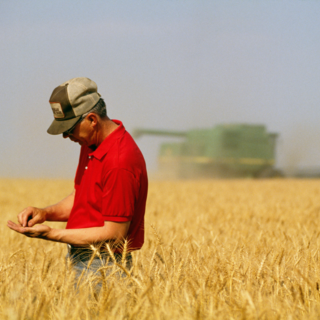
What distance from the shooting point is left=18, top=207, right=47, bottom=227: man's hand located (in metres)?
2.19

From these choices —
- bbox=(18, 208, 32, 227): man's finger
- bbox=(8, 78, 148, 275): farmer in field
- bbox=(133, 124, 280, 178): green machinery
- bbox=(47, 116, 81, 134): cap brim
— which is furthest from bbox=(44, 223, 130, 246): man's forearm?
bbox=(133, 124, 280, 178): green machinery

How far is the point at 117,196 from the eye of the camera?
1892 millimetres

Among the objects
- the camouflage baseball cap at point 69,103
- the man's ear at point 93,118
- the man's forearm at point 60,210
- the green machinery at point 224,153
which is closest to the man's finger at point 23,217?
the man's forearm at point 60,210

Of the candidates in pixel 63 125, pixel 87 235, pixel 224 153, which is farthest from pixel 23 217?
pixel 224 153

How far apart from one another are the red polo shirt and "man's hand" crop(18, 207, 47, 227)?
0.72 feet

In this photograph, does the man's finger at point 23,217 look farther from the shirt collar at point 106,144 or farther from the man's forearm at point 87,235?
the shirt collar at point 106,144

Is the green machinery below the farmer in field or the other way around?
below

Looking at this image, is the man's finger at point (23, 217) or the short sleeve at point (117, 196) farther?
the man's finger at point (23, 217)

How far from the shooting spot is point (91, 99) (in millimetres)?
1974

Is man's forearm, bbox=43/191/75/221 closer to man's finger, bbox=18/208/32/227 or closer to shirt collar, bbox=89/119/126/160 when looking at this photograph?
man's finger, bbox=18/208/32/227

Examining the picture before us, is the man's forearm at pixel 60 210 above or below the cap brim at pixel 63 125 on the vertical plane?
below

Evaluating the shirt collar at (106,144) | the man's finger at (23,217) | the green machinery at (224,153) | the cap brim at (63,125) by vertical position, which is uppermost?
the cap brim at (63,125)

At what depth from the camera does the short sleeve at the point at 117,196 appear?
74.5 inches

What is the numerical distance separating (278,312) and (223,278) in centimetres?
41
